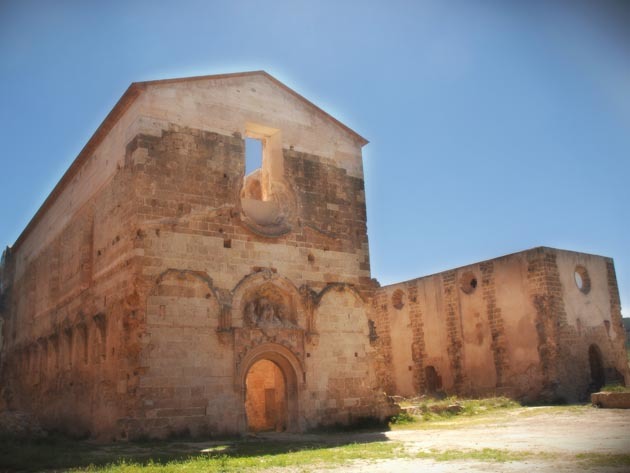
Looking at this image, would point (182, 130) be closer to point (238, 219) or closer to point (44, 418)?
point (238, 219)

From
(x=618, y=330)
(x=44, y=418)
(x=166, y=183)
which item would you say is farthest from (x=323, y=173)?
(x=618, y=330)

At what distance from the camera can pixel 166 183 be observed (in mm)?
13109

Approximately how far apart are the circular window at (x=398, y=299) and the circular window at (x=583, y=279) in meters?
6.70

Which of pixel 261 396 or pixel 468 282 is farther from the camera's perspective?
pixel 468 282

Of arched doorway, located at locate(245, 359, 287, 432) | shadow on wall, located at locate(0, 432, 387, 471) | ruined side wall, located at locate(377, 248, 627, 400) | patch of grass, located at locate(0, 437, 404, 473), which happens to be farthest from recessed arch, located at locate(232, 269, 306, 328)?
ruined side wall, located at locate(377, 248, 627, 400)

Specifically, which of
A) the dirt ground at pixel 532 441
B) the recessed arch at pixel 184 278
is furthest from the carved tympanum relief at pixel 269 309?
the dirt ground at pixel 532 441

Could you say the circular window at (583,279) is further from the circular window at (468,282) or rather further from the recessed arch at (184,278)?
the recessed arch at (184,278)

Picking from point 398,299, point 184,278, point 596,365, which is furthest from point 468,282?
point 184,278

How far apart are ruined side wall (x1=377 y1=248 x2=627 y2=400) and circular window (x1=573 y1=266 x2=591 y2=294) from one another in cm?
16

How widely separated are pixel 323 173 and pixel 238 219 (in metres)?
2.98

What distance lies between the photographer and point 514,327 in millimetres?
20078

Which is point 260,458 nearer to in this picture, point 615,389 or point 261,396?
point 261,396

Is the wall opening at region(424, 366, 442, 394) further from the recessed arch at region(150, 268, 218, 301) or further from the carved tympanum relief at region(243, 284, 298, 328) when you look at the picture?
the recessed arch at region(150, 268, 218, 301)

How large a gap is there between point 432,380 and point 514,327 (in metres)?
4.45
